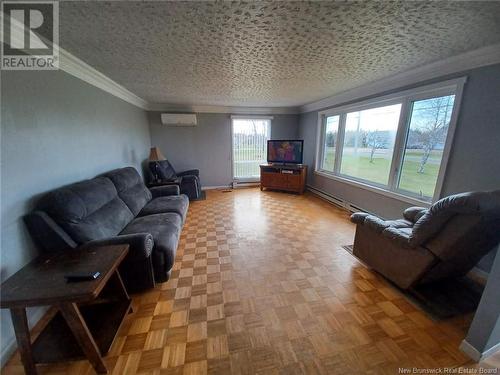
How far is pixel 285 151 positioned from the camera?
497 cm

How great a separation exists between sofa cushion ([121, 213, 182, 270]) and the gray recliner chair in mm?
1947

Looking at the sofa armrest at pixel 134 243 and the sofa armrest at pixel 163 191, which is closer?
the sofa armrest at pixel 134 243

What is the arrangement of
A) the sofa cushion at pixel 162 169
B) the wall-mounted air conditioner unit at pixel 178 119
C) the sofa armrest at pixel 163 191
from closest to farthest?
the sofa armrest at pixel 163 191 → the sofa cushion at pixel 162 169 → the wall-mounted air conditioner unit at pixel 178 119

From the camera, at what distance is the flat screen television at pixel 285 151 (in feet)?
15.8

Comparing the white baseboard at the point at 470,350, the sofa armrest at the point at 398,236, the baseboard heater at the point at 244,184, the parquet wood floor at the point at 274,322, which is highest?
the sofa armrest at the point at 398,236

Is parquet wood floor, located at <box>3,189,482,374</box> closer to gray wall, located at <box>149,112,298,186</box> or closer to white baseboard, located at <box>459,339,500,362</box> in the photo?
white baseboard, located at <box>459,339,500,362</box>

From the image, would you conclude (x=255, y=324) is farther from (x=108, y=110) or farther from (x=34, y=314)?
(x=108, y=110)

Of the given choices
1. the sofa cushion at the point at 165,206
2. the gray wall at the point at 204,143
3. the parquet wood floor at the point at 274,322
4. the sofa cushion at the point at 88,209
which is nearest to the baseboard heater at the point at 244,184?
the gray wall at the point at 204,143

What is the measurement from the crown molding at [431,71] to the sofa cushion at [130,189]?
3.81 metres

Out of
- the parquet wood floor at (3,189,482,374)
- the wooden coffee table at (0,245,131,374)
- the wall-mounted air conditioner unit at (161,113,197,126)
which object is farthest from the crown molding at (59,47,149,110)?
the parquet wood floor at (3,189,482,374)

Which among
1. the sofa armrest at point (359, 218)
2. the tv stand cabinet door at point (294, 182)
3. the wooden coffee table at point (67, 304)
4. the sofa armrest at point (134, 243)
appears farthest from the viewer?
the tv stand cabinet door at point (294, 182)

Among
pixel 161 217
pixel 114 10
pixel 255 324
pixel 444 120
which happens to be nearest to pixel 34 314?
pixel 161 217

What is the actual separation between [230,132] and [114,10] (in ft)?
13.0

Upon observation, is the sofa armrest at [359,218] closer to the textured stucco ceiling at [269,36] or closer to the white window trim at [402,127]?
the white window trim at [402,127]
